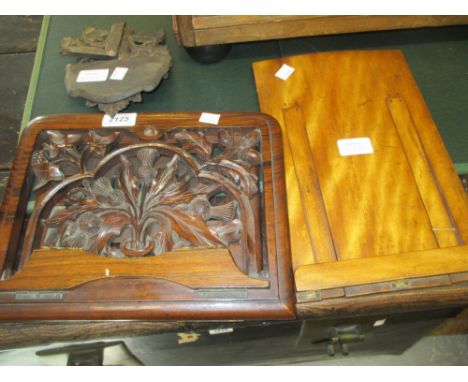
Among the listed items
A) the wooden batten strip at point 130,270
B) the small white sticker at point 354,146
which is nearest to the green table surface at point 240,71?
the small white sticker at point 354,146

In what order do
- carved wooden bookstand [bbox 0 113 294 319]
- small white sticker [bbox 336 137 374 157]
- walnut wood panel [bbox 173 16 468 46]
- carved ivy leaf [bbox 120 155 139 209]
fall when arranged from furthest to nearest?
walnut wood panel [bbox 173 16 468 46], small white sticker [bbox 336 137 374 157], carved ivy leaf [bbox 120 155 139 209], carved wooden bookstand [bbox 0 113 294 319]

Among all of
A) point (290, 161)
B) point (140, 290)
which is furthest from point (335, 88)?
point (140, 290)

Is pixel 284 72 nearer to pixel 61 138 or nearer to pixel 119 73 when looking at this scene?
pixel 119 73

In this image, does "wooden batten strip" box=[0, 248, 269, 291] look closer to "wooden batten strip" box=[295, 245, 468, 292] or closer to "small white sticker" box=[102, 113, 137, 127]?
"wooden batten strip" box=[295, 245, 468, 292]

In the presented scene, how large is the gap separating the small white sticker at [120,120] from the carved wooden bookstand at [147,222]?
1 centimetres

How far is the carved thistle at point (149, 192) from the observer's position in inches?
A: 26.6

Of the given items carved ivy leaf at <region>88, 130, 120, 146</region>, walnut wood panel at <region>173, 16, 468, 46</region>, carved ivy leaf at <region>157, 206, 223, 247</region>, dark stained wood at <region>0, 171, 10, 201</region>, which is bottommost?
carved ivy leaf at <region>157, 206, 223, 247</region>

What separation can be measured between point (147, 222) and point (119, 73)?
21.5 inches

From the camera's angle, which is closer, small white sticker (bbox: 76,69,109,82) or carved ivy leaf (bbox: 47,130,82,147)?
carved ivy leaf (bbox: 47,130,82,147)

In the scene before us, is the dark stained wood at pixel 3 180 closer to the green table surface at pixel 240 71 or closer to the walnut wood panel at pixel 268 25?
the green table surface at pixel 240 71

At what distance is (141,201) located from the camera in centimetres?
73

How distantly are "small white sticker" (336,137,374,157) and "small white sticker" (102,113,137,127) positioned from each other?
46cm

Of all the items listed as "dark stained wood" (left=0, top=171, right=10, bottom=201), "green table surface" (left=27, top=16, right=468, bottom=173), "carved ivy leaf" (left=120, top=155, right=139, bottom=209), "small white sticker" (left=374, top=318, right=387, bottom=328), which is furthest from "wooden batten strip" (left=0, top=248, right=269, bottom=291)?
"dark stained wood" (left=0, top=171, right=10, bottom=201)

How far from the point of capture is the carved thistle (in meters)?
0.68
